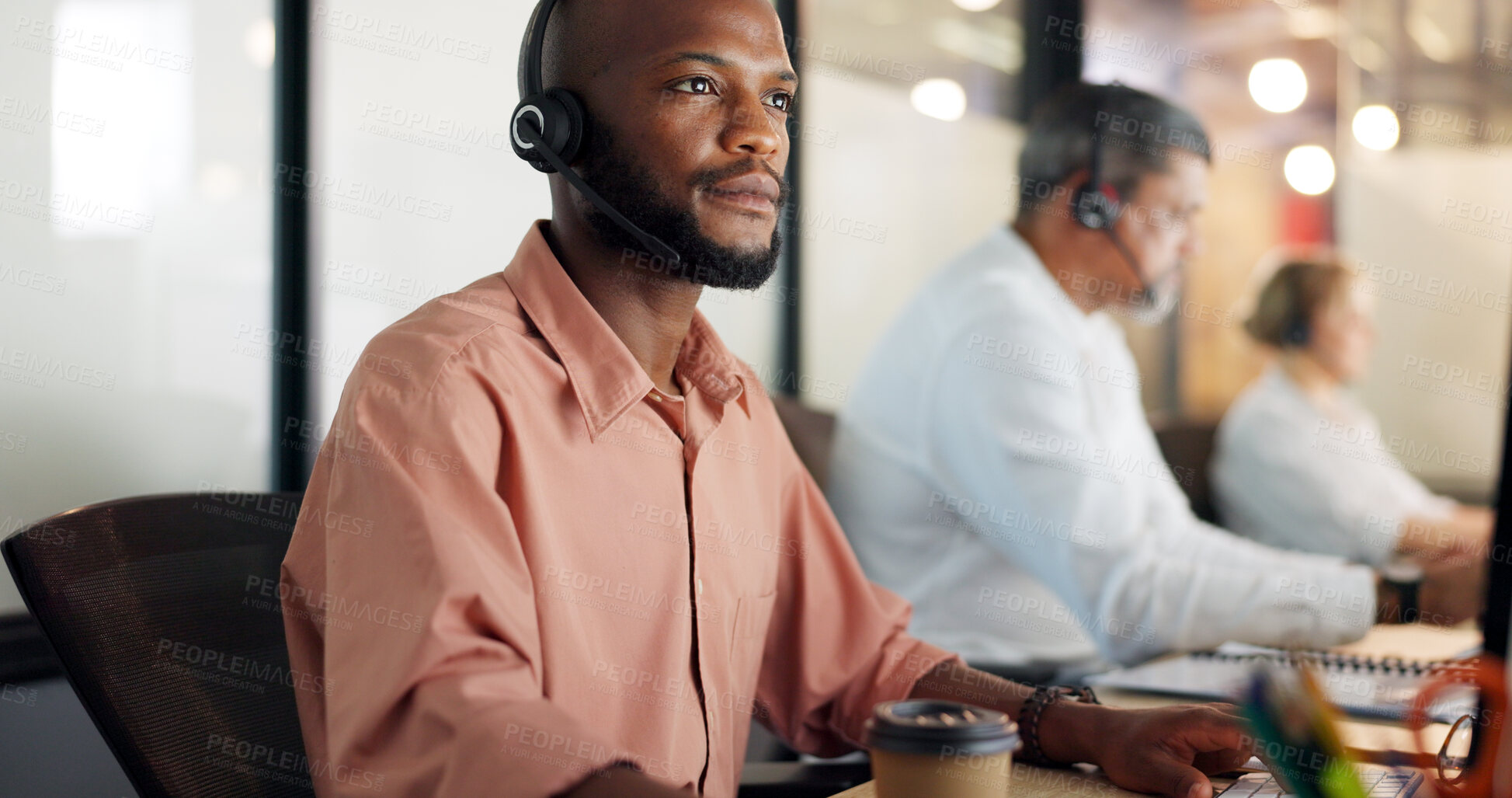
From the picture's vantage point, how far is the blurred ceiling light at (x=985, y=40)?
10.9ft

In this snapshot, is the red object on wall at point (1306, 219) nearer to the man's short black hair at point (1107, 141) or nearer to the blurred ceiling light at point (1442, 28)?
the blurred ceiling light at point (1442, 28)

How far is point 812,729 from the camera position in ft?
4.06

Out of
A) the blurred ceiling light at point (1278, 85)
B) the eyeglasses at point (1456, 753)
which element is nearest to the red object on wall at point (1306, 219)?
the blurred ceiling light at point (1278, 85)

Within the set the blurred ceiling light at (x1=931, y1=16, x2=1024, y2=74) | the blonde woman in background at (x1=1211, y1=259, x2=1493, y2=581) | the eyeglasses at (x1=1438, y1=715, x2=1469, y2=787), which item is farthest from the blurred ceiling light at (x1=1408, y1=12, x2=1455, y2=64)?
the eyeglasses at (x1=1438, y1=715, x2=1469, y2=787)

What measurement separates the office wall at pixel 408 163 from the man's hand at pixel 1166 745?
48.8 inches

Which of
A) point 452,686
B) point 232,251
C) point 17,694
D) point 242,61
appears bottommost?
point 17,694

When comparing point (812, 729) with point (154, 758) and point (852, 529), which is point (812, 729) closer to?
point (154, 758)

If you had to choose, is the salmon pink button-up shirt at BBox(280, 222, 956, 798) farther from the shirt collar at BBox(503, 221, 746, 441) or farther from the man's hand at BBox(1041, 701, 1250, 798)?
the man's hand at BBox(1041, 701, 1250, 798)

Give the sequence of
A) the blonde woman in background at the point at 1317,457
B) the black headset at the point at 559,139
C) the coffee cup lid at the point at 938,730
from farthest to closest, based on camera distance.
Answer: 1. the blonde woman in background at the point at 1317,457
2. the black headset at the point at 559,139
3. the coffee cup lid at the point at 938,730

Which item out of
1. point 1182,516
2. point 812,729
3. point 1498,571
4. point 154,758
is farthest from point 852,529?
point 154,758

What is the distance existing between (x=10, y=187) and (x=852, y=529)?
1.35m

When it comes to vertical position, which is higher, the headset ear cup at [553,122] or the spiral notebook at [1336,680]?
the headset ear cup at [553,122]

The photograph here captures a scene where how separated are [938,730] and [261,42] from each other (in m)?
1.46

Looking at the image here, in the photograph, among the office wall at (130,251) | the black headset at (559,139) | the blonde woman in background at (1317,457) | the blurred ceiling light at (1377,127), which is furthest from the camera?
the blurred ceiling light at (1377,127)
